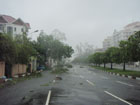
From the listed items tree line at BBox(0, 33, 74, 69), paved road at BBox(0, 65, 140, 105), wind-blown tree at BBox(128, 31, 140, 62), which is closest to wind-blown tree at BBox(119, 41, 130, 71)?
wind-blown tree at BBox(128, 31, 140, 62)

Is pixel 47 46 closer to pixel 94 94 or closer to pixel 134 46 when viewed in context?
pixel 134 46

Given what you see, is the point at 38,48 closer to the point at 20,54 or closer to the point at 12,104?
the point at 20,54

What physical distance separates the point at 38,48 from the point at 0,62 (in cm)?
3246

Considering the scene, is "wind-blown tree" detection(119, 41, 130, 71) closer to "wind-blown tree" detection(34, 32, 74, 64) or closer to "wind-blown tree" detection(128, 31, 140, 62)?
"wind-blown tree" detection(128, 31, 140, 62)

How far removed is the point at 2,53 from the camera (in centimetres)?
1814

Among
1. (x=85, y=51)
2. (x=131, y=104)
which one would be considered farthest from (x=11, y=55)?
(x=85, y=51)

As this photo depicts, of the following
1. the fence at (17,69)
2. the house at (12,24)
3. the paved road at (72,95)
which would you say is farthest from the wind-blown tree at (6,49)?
the house at (12,24)

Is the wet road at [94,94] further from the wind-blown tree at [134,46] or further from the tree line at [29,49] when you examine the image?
the wind-blown tree at [134,46]

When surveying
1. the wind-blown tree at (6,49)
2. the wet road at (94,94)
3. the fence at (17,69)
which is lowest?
the wet road at (94,94)

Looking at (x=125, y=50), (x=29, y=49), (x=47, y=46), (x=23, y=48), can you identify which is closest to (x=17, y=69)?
(x=23, y=48)

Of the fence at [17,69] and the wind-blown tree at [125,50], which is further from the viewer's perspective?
the wind-blown tree at [125,50]

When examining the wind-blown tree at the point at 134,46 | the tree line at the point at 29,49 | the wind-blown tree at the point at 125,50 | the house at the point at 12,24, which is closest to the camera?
the tree line at the point at 29,49

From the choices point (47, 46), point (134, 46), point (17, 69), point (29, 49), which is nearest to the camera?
point (134, 46)

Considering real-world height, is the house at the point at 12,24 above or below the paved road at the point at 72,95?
above
